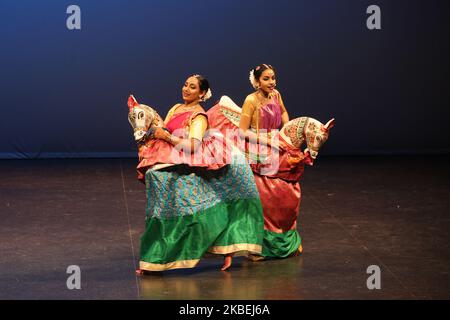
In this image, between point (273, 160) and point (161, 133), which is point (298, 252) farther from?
point (161, 133)

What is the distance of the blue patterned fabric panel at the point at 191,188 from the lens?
5.08 meters

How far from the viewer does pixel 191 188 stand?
5.14 meters

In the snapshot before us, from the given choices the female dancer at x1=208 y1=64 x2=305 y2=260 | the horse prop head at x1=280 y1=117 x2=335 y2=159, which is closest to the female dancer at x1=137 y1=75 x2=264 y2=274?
the female dancer at x1=208 y1=64 x2=305 y2=260

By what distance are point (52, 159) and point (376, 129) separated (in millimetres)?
3352

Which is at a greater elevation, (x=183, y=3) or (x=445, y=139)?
(x=183, y=3)

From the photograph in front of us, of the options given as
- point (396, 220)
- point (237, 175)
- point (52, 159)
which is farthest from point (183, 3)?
point (237, 175)

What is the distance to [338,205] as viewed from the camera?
7.24 meters

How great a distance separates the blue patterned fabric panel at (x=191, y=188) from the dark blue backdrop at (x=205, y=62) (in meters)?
4.13

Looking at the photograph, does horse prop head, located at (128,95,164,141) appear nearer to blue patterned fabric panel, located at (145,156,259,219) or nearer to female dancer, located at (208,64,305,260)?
blue patterned fabric panel, located at (145,156,259,219)

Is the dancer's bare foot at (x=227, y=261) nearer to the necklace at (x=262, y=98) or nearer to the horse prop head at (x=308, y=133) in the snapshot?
the horse prop head at (x=308, y=133)

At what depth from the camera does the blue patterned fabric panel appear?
508 cm

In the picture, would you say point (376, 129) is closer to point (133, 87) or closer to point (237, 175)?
point (133, 87)

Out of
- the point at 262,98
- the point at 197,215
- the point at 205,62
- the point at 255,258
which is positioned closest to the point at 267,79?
the point at 262,98

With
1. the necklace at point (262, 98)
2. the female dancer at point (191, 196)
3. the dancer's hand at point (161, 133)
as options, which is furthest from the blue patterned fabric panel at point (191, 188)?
the necklace at point (262, 98)
